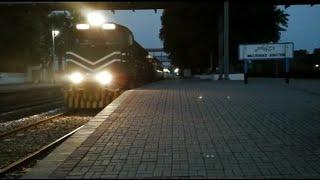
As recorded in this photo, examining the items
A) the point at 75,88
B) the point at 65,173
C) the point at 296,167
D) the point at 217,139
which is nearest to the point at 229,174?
the point at 296,167

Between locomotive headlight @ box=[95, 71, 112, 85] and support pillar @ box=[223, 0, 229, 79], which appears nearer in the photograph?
locomotive headlight @ box=[95, 71, 112, 85]

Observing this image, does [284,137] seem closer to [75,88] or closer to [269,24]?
[75,88]

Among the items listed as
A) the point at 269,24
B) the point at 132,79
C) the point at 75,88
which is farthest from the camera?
the point at 269,24

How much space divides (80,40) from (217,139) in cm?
1575

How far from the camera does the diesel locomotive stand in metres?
25.1

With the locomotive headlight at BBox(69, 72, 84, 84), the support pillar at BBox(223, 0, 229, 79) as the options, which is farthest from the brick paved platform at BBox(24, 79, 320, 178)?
the support pillar at BBox(223, 0, 229, 79)

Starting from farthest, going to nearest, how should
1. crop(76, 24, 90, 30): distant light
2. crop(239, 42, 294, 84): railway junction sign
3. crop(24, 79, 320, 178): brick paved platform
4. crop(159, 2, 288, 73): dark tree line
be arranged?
crop(159, 2, 288, 73): dark tree line < crop(239, 42, 294, 84): railway junction sign < crop(76, 24, 90, 30): distant light < crop(24, 79, 320, 178): brick paved platform

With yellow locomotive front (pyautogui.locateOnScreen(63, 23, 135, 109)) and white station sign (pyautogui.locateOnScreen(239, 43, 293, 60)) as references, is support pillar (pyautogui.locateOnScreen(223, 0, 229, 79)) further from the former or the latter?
yellow locomotive front (pyautogui.locateOnScreen(63, 23, 135, 109))

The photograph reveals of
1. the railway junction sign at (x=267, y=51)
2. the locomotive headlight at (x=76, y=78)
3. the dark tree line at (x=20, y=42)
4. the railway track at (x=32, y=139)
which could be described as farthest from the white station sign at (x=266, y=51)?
the dark tree line at (x=20, y=42)

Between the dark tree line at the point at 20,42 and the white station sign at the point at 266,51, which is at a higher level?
the dark tree line at the point at 20,42

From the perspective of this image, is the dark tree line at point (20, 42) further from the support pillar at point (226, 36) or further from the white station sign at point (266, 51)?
the white station sign at point (266, 51)

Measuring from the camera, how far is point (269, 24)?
63.6 meters

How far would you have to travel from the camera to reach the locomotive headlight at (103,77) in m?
25.4

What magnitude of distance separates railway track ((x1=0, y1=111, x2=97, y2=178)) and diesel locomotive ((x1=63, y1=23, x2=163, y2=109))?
1974 mm
